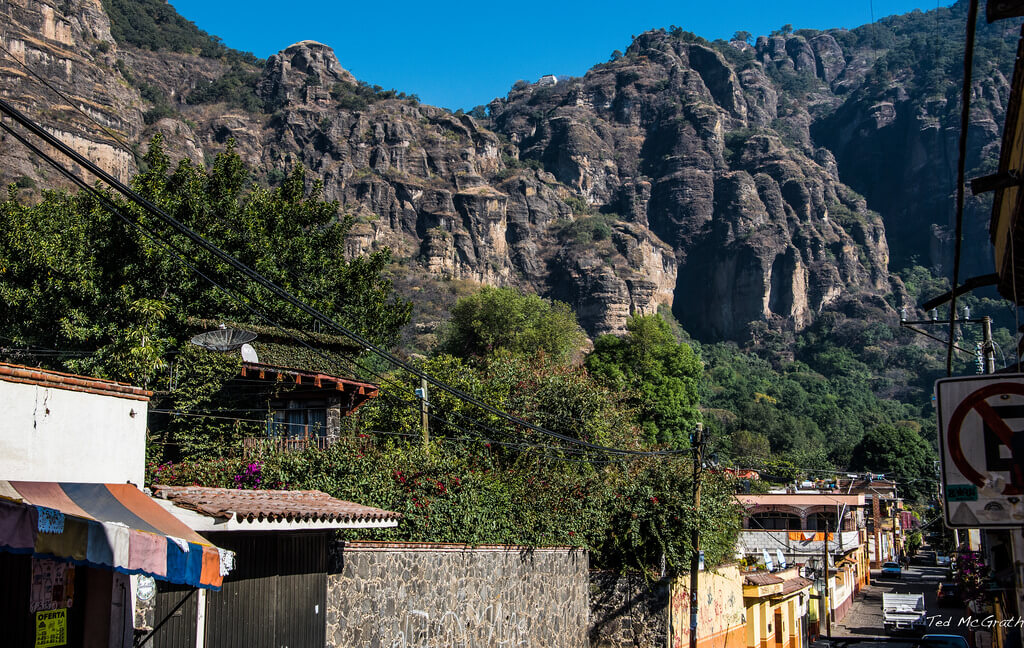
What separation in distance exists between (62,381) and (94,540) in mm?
2692

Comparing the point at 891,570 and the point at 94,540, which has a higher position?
the point at 94,540

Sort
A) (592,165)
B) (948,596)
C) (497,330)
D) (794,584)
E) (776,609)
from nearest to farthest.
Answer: (776,609)
(794,584)
(948,596)
(497,330)
(592,165)

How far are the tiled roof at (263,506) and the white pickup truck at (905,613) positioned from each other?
29346 mm

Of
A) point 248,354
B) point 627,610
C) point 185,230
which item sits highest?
point 185,230

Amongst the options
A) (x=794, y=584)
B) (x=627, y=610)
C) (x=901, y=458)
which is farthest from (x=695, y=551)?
(x=901, y=458)

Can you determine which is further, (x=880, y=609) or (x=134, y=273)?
(x=880, y=609)

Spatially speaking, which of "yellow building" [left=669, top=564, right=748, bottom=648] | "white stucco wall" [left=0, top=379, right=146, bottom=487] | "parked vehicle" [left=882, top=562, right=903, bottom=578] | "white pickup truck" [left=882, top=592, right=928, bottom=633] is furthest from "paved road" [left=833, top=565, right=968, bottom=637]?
"white stucco wall" [left=0, top=379, right=146, bottom=487]

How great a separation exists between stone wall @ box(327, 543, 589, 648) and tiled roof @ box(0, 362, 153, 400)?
3524 millimetres

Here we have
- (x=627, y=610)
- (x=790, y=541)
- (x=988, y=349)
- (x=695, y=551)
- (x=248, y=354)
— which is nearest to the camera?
(x=988, y=349)

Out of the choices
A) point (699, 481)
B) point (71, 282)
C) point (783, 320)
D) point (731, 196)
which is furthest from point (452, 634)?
point (731, 196)

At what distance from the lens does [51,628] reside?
8.71m

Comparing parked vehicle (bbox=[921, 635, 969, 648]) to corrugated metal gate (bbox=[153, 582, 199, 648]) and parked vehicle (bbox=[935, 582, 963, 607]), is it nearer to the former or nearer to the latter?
parked vehicle (bbox=[935, 582, 963, 607])

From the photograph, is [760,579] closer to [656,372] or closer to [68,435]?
[68,435]

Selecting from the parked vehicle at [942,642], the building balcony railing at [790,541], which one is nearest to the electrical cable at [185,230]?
the parked vehicle at [942,642]
